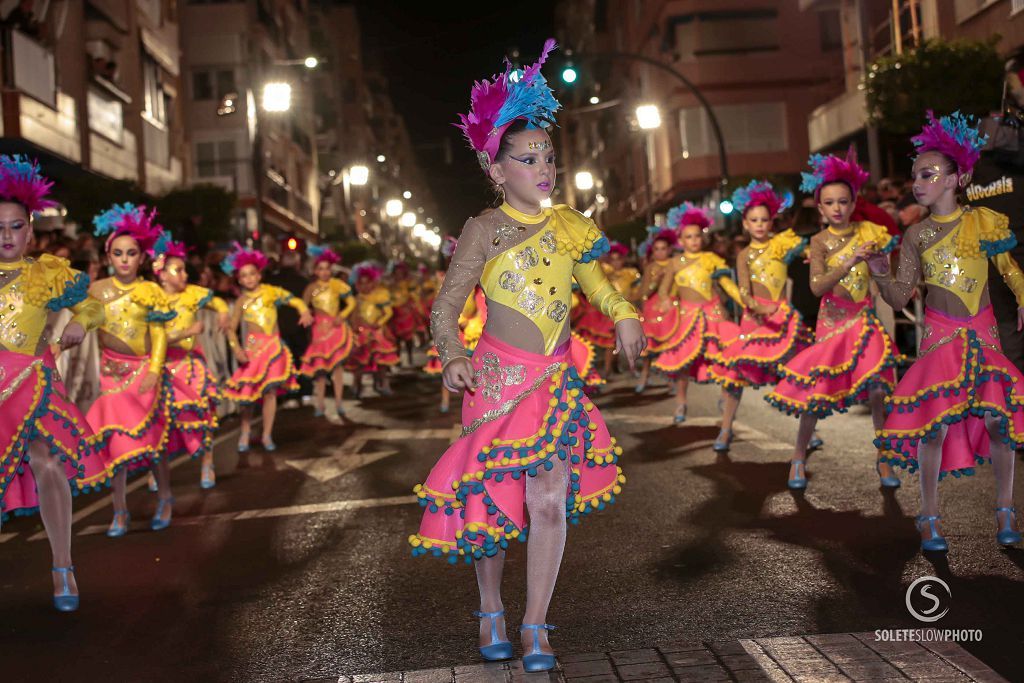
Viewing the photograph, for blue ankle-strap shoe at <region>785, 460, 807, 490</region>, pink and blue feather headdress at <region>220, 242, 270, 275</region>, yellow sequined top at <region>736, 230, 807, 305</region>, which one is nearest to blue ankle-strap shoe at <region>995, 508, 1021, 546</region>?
blue ankle-strap shoe at <region>785, 460, 807, 490</region>

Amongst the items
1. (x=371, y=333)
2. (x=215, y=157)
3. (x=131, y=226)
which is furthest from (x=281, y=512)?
(x=215, y=157)

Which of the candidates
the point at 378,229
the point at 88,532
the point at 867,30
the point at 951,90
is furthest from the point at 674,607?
the point at 378,229

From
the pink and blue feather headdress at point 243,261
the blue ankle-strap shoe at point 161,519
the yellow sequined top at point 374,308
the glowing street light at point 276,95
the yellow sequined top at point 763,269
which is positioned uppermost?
the glowing street light at point 276,95

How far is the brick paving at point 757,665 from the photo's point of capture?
174 inches

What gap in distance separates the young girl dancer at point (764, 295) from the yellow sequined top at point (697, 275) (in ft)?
8.73

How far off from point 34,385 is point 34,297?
46 cm

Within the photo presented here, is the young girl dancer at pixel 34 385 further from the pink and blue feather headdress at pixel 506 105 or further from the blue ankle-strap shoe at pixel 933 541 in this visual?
the blue ankle-strap shoe at pixel 933 541

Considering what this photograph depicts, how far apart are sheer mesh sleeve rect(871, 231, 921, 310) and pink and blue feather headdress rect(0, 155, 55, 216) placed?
14.8ft

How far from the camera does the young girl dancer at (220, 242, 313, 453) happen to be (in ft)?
42.3

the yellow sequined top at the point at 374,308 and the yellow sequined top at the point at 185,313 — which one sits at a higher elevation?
the yellow sequined top at the point at 374,308

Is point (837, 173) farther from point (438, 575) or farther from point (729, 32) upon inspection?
point (729, 32)

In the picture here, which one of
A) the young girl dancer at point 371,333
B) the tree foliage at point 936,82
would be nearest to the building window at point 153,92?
the young girl dancer at point 371,333

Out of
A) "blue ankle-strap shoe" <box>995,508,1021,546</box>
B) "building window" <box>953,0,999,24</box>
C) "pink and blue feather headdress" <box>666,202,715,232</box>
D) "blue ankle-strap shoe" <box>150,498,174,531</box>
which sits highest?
"building window" <box>953,0,999,24</box>

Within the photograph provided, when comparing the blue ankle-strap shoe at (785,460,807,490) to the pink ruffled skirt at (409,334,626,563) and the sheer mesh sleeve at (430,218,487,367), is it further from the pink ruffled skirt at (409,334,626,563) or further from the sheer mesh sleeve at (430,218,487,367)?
the sheer mesh sleeve at (430,218,487,367)
